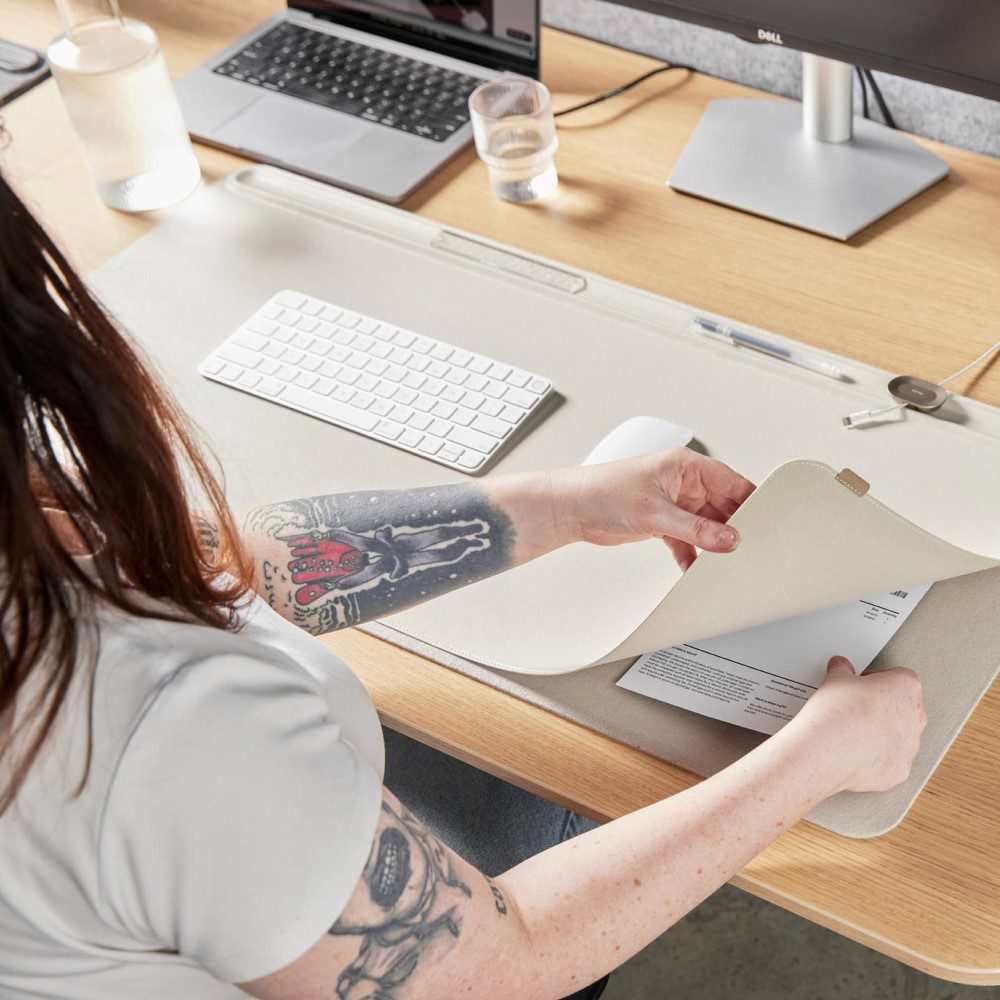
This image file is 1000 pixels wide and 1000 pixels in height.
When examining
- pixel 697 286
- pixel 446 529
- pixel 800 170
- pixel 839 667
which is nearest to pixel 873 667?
pixel 839 667

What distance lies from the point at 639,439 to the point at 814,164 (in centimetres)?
35

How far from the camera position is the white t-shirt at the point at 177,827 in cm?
45

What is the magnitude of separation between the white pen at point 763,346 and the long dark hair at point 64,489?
0.46 m

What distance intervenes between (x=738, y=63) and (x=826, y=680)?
2.19 ft

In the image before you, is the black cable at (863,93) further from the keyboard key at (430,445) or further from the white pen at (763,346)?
the keyboard key at (430,445)

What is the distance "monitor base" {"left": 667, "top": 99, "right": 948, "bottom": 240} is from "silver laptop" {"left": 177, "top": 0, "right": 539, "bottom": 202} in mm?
173

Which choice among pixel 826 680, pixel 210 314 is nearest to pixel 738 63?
pixel 210 314

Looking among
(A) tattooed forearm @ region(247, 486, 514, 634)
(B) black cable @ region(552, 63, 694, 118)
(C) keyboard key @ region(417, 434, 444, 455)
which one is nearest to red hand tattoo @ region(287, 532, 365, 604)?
(A) tattooed forearm @ region(247, 486, 514, 634)

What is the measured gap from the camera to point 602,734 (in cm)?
67

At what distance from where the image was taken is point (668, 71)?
3.70ft

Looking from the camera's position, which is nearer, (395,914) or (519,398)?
(395,914)

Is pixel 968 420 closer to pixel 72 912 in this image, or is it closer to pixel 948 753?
pixel 948 753

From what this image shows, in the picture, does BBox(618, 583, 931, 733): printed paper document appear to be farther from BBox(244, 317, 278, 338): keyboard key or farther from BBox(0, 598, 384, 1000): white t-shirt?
BBox(244, 317, 278, 338): keyboard key

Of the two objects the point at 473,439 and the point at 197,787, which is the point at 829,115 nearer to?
the point at 473,439
